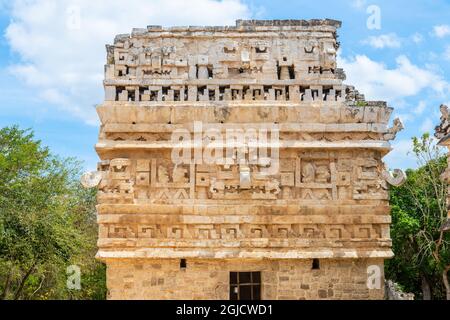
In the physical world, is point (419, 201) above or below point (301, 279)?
above

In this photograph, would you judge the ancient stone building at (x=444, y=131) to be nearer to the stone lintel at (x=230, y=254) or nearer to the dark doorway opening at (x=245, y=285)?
the stone lintel at (x=230, y=254)

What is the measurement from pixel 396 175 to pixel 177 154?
165 inches

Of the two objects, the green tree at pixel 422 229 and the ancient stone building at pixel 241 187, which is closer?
the ancient stone building at pixel 241 187

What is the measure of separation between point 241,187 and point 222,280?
1.76 metres

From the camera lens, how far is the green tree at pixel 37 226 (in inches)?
754

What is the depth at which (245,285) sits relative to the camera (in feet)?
34.3

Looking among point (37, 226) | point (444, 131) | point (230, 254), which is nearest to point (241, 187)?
point (230, 254)

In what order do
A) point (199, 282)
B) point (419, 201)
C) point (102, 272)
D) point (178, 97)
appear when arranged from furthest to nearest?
1. point (102, 272)
2. point (419, 201)
3. point (178, 97)
4. point (199, 282)

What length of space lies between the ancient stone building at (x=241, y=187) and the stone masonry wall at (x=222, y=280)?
0.02m

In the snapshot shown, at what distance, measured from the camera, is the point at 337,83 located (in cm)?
1112

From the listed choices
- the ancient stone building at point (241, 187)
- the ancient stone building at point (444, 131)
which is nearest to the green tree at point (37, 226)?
the ancient stone building at point (241, 187)

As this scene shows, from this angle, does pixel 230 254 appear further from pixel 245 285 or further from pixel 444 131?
pixel 444 131

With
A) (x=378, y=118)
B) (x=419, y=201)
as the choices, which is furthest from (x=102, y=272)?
(x=378, y=118)

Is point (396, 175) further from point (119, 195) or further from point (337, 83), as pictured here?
point (119, 195)
